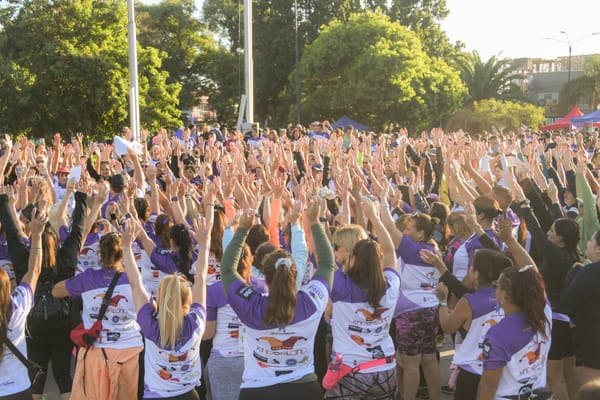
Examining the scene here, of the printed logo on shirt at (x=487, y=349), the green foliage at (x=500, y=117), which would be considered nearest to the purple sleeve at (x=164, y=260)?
the printed logo on shirt at (x=487, y=349)

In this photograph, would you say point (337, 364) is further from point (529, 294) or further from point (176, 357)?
point (529, 294)

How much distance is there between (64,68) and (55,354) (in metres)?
25.2

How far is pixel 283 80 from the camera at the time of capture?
46.6m

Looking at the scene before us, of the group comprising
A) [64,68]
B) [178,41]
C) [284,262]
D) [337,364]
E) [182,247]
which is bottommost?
[337,364]

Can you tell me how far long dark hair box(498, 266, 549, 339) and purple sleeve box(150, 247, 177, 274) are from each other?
2.64 meters

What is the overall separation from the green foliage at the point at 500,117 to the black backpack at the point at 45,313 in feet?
→ 119

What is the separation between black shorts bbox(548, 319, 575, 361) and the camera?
5.30 metres

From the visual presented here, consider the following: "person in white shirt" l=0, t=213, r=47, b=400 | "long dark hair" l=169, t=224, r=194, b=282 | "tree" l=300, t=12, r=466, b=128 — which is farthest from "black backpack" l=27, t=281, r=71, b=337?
"tree" l=300, t=12, r=466, b=128

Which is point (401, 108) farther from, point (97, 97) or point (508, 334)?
point (508, 334)

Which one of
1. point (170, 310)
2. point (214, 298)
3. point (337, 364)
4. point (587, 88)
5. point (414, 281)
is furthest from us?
point (587, 88)

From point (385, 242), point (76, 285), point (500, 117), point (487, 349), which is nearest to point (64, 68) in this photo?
point (500, 117)

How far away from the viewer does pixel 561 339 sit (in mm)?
5312

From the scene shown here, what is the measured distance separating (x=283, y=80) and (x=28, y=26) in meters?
20.3

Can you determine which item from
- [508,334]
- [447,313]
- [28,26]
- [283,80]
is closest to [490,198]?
[447,313]
